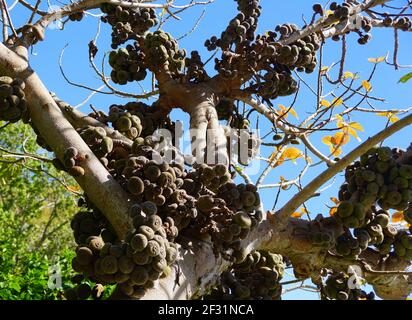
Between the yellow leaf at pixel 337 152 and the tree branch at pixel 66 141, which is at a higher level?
the yellow leaf at pixel 337 152

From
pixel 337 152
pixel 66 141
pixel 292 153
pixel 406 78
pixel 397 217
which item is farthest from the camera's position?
pixel 292 153

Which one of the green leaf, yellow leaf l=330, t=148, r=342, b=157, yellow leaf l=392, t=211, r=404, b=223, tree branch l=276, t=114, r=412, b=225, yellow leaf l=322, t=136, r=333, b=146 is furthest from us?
yellow leaf l=322, t=136, r=333, b=146

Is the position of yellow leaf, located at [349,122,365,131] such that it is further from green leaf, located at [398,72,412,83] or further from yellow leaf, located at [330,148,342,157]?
green leaf, located at [398,72,412,83]

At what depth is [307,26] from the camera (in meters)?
3.53

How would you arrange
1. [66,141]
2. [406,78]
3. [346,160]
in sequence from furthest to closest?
[66,141] < [346,160] < [406,78]

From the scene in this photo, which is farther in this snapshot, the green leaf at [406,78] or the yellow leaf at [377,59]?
the yellow leaf at [377,59]

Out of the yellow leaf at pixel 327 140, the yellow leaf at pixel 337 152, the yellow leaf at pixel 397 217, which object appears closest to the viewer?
the yellow leaf at pixel 397 217

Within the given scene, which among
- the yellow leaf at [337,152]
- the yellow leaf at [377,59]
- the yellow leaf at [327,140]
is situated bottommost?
the yellow leaf at [337,152]

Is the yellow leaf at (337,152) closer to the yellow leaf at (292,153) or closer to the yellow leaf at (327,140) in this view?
the yellow leaf at (327,140)

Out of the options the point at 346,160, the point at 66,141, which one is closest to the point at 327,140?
the point at 346,160

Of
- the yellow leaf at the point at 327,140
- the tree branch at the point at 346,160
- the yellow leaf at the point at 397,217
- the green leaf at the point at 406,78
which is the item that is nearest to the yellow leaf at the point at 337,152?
the yellow leaf at the point at 327,140

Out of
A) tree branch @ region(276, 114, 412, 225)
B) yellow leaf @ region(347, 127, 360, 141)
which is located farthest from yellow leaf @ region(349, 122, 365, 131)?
tree branch @ region(276, 114, 412, 225)

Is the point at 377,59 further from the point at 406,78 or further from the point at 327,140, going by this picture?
the point at 406,78
